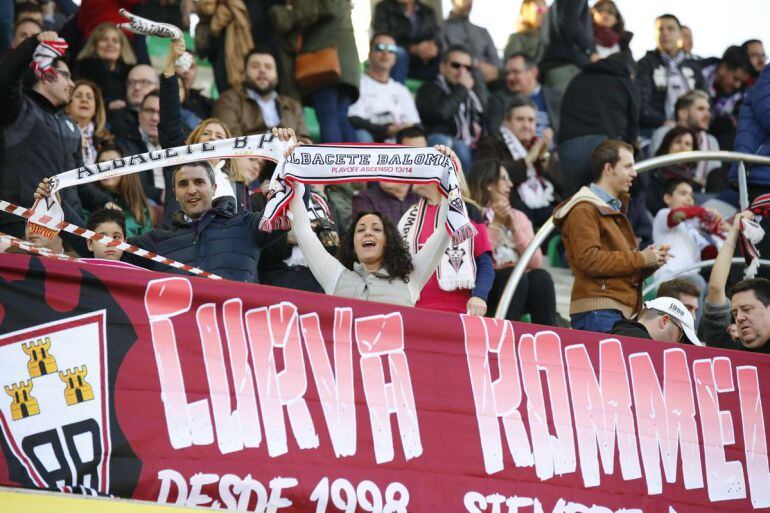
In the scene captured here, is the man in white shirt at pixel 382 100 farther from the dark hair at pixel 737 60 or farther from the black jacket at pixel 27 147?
the dark hair at pixel 737 60

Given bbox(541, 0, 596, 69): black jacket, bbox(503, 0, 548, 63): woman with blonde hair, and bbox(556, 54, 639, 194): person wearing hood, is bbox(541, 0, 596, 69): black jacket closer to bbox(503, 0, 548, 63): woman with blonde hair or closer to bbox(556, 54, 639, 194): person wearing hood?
bbox(503, 0, 548, 63): woman with blonde hair

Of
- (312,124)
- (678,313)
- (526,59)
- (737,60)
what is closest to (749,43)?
(737,60)

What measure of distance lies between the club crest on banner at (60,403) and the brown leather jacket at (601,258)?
3241 mm

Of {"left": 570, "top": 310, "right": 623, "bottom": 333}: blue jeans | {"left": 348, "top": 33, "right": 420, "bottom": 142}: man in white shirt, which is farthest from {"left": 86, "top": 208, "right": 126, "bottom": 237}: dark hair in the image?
{"left": 348, "top": 33, "right": 420, "bottom": 142}: man in white shirt

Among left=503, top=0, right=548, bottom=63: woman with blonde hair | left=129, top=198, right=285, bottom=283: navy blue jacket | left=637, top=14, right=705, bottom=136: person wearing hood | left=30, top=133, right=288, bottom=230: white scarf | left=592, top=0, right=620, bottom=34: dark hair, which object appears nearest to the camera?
left=30, top=133, right=288, bottom=230: white scarf

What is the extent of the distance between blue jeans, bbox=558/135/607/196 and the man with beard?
2127 mm

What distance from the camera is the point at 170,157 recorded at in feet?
23.5

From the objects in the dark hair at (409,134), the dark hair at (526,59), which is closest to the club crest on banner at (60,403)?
the dark hair at (409,134)

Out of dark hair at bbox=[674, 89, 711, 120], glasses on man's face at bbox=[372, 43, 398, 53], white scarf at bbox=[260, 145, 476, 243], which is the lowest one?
white scarf at bbox=[260, 145, 476, 243]

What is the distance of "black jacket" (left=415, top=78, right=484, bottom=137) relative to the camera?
40.1 ft

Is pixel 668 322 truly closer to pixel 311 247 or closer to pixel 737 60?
pixel 311 247

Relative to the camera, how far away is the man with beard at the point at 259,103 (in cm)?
1054

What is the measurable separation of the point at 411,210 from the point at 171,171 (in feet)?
4.70

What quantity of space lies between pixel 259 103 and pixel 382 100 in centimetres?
148
